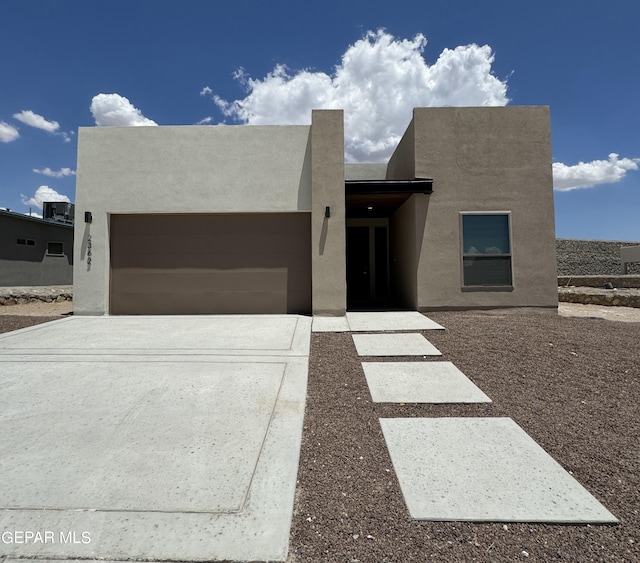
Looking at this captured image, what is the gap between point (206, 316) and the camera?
8562 millimetres

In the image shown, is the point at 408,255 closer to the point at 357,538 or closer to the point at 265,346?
the point at 265,346

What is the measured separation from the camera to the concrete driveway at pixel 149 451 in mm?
1813

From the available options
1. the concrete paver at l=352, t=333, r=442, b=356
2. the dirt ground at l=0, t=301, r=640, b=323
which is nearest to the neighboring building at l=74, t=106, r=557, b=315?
the dirt ground at l=0, t=301, r=640, b=323

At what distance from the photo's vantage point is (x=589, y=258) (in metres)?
24.2

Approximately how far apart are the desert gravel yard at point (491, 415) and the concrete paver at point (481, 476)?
7 centimetres

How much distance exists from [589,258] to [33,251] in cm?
3254

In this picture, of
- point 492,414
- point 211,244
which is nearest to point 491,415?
point 492,414

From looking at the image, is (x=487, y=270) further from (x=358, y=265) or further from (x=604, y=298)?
(x=604, y=298)

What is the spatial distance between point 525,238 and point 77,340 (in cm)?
974

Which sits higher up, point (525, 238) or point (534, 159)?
point (534, 159)

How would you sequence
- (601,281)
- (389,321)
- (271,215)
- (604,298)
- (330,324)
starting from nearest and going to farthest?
(330,324)
(389,321)
(271,215)
(604,298)
(601,281)

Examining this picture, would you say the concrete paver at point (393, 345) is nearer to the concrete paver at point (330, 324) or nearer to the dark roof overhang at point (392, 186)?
the concrete paver at point (330, 324)

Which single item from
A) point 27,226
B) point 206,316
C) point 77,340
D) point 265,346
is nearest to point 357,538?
point 265,346

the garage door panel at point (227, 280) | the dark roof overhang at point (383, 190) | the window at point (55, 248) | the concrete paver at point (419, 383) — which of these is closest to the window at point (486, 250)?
the dark roof overhang at point (383, 190)
